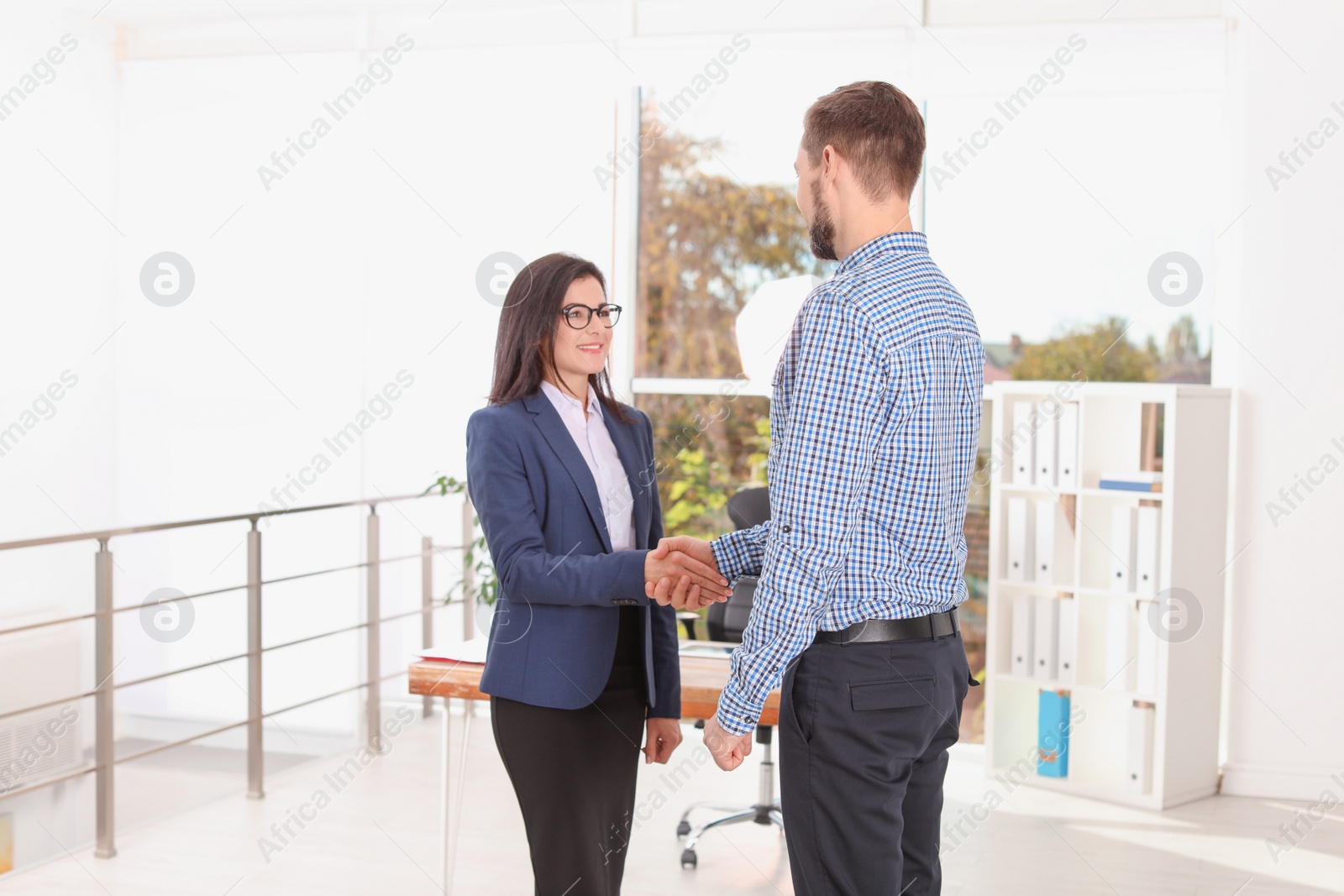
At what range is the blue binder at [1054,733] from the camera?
4.34m

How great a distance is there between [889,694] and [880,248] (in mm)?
616

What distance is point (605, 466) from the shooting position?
6.90 ft

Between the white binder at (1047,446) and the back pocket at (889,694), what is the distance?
9.49 feet

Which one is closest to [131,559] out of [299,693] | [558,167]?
[299,693]

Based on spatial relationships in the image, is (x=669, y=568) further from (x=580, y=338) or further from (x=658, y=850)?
(x=658, y=850)

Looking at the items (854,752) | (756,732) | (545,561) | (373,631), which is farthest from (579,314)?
(373,631)

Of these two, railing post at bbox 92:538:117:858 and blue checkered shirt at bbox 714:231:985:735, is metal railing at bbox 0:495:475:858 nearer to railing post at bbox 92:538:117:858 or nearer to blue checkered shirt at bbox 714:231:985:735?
railing post at bbox 92:538:117:858

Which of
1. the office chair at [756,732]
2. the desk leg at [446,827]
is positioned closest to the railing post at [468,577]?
the office chair at [756,732]

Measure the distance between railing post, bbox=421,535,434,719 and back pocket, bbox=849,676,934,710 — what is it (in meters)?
3.82

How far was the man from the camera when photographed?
155 cm

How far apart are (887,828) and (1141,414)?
10.3ft

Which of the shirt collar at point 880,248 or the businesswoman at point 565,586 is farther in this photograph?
the businesswoman at point 565,586

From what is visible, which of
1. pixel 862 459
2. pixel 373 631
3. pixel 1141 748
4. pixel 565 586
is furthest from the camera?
pixel 373 631

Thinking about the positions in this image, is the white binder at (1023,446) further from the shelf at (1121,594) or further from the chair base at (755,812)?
the chair base at (755,812)
